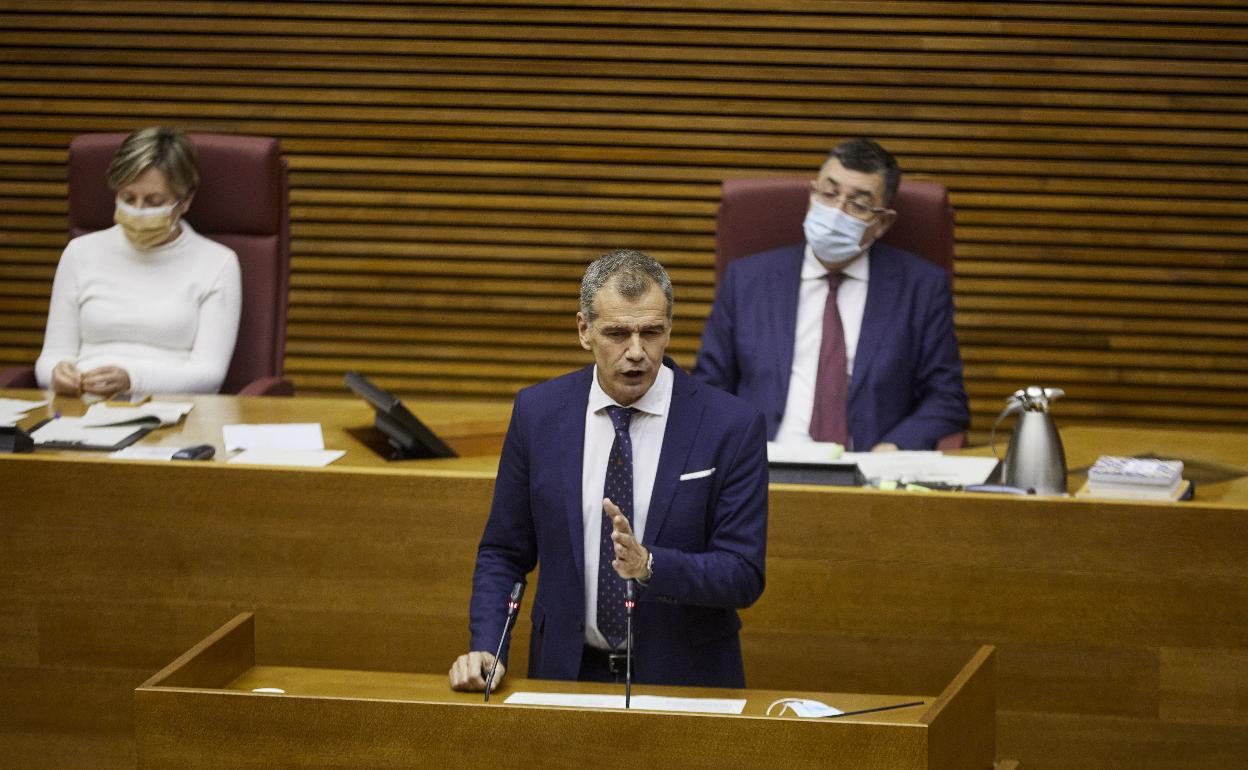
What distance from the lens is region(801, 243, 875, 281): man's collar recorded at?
4074 millimetres

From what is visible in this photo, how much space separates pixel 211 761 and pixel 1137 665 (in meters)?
1.83

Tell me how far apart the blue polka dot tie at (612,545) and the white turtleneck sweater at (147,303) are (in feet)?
6.78

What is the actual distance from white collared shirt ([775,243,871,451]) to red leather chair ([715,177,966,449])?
0.15 metres

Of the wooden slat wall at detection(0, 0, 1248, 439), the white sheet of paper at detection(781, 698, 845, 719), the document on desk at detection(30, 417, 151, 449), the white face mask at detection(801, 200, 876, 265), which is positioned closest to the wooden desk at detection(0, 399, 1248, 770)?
the document on desk at detection(30, 417, 151, 449)

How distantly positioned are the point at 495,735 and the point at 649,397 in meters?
0.67

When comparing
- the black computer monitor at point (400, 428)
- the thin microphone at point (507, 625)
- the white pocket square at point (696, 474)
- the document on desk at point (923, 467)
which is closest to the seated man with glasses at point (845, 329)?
the document on desk at point (923, 467)

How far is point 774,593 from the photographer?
311cm

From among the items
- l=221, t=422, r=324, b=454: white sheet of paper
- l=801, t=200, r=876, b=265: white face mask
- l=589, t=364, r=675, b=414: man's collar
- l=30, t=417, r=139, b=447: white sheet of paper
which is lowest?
l=30, t=417, r=139, b=447: white sheet of paper

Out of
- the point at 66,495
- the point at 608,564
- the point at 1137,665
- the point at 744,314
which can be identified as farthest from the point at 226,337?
the point at 1137,665

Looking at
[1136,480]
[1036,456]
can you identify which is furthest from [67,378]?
[1136,480]

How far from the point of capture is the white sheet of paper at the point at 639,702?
220 cm

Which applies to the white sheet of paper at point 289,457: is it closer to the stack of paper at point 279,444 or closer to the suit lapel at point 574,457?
the stack of paper at point 279,444

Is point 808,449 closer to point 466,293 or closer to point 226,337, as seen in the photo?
point 226,337

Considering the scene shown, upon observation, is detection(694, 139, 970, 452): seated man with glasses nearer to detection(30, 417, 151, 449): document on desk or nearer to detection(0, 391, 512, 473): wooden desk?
detection(0, 391, 512, 473): wooden desk
